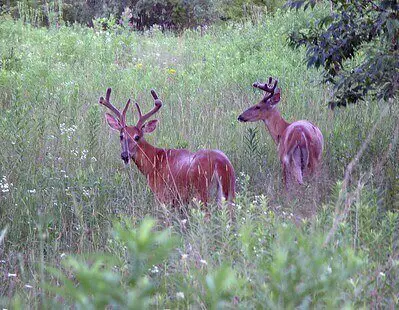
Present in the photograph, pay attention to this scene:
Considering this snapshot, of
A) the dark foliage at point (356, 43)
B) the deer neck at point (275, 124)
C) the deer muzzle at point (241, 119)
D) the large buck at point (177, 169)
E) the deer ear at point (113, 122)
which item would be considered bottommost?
the deer neck at point (275, 124)

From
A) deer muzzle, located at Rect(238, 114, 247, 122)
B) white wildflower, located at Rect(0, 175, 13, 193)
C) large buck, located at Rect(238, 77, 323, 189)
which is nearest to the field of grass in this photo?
white wildflower, located at Rect(0, 175, 13, 193)

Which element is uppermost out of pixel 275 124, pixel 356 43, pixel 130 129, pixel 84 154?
pixel 356 43

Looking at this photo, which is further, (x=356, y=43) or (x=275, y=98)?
(x=275, y=98)

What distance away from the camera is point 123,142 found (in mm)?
6613

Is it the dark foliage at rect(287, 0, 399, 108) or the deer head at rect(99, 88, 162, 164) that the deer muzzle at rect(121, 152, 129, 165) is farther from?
the dark foliage at rect(287, 0, 399, 108)

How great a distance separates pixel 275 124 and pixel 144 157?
1.94 m

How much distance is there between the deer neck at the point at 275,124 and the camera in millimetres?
7801

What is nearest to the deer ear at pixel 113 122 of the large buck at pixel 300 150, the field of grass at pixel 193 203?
the field of grass at pixel 193 203

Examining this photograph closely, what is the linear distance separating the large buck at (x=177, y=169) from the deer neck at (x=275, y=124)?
1.63 meters

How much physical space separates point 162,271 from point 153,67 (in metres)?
8.84

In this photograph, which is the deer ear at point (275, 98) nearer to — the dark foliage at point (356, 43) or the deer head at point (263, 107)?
the deer head at point (263, 107)

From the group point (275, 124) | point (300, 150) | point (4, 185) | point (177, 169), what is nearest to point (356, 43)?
point (300, 150)

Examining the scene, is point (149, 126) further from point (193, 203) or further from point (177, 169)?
point (193, 203)

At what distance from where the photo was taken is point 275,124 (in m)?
7.96
